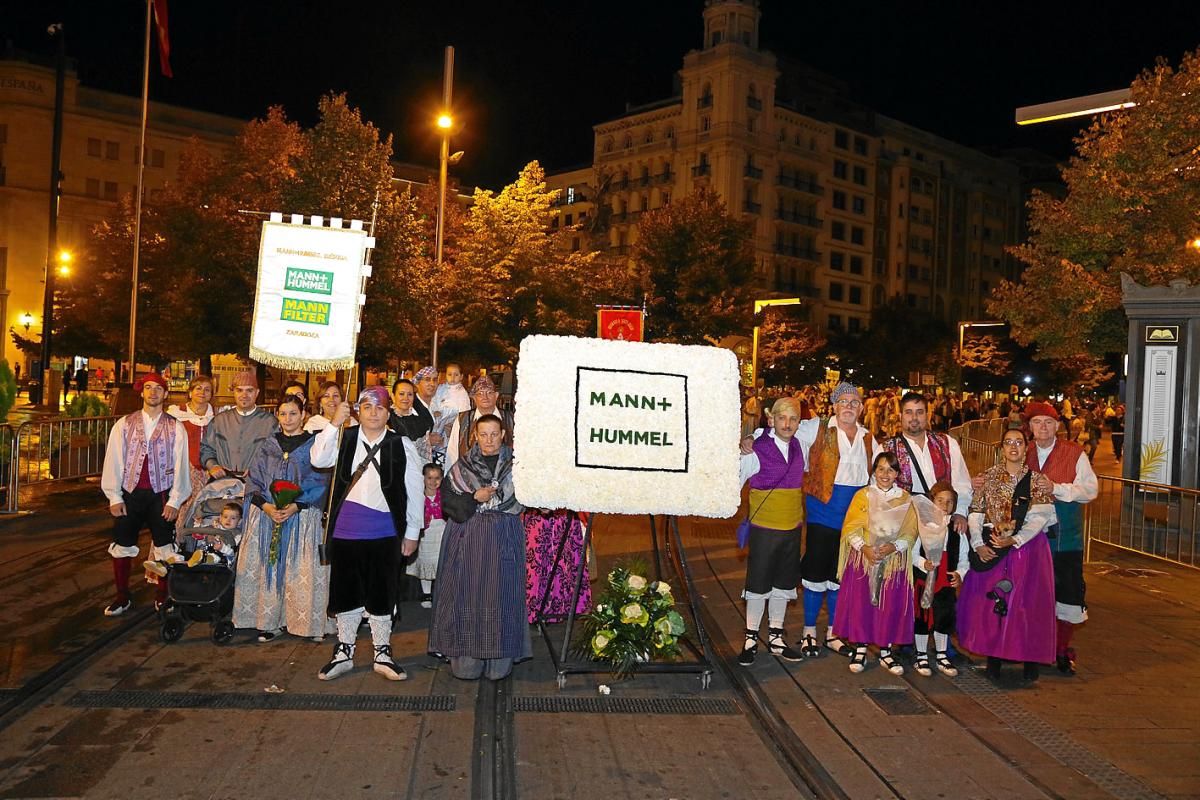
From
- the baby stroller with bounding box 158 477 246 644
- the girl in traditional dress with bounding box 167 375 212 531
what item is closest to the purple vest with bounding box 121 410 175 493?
the girl in traditional dress with bounding box 167 375 212 531

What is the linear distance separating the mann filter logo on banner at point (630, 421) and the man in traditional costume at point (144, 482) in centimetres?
408

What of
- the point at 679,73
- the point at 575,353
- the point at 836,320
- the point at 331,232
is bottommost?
the point at 575,353

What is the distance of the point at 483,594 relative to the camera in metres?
6.64

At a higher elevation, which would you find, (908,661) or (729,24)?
(729,24)

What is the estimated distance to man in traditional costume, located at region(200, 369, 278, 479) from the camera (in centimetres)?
834

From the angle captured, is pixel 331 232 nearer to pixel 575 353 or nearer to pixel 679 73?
pixel 575 353

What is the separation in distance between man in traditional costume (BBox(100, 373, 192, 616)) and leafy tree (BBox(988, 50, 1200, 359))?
58.4 ft

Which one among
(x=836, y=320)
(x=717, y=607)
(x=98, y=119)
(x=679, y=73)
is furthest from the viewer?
(x=836, y=320)

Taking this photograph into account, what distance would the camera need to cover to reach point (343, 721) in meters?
5.95

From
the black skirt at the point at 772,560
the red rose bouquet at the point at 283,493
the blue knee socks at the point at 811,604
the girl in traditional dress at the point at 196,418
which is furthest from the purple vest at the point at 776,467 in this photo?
the girl in traditional dress at the point at 196,418

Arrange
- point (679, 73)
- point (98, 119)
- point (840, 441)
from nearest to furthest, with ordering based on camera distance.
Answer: point (840, 441)
point (98, 119)
point (679, 73)

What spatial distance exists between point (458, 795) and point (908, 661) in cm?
405

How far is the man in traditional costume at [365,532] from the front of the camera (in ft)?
22.5

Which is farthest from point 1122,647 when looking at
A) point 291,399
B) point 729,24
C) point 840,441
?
point 729,24
